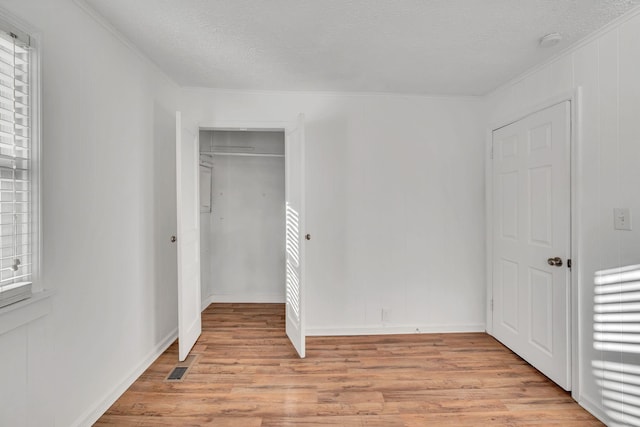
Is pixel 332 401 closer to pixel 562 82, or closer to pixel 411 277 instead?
pixel 411 277

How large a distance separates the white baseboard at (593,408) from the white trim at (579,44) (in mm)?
2376

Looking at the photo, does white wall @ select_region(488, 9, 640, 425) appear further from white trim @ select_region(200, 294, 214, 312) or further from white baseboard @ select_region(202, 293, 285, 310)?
white trim @ select_region(200, 294, 214, 312)

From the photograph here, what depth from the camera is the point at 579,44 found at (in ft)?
7.04

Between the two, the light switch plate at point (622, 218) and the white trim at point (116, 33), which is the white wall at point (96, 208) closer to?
the white trim at point (116, 33)

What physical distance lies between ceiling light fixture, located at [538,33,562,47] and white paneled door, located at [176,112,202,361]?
→ 2.72 metres

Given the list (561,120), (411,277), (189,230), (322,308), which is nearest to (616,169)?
(561,120)

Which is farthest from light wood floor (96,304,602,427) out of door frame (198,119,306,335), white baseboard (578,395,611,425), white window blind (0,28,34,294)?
door frame (198,119,306,335)

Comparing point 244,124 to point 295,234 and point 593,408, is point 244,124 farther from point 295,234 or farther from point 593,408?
point 593,408

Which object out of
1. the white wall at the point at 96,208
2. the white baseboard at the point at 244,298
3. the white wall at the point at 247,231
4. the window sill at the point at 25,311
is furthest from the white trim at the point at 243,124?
the white baseboard at the point at 244,298

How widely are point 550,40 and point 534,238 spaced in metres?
1.46

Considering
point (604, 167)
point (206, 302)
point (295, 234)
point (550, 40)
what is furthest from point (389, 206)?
point (206, 302)

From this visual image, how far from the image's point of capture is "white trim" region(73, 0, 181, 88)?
5.86 feet

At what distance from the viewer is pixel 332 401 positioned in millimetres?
2098

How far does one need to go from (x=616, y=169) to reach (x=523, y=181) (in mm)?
759
